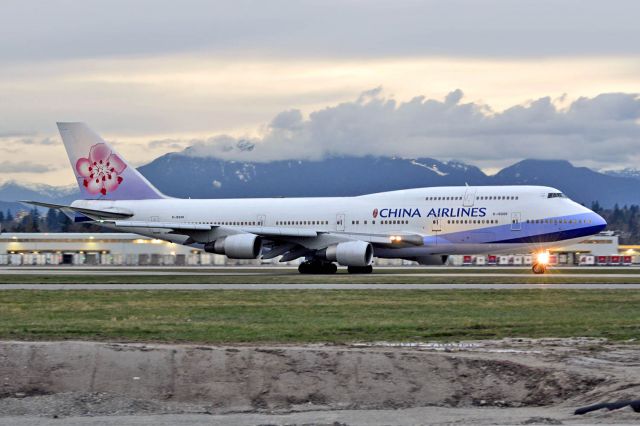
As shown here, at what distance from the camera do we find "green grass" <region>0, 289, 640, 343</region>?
87.6 ft

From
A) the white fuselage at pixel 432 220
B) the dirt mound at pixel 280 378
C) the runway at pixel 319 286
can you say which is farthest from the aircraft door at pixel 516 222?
the dirt mound at pixel 280 378

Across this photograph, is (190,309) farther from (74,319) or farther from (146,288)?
(146,288)

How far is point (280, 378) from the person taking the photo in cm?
1867

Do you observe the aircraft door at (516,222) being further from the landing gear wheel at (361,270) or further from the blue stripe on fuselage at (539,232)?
the landing gear wheel at (361,270)

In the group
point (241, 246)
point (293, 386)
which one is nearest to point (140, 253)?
point (241, 246)

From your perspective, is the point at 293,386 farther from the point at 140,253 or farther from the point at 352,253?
the point at 140,253

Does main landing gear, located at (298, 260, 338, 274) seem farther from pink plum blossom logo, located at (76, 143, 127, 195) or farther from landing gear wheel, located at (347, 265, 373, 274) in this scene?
pink plum blossom logo, located at (76, 143, 127, 195)

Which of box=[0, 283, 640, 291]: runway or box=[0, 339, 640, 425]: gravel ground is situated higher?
box=[0, 283, 640, 291]: runway

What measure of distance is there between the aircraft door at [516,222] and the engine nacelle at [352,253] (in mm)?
8471

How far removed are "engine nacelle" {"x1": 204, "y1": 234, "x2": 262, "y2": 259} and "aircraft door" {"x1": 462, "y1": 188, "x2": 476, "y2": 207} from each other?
498 inches

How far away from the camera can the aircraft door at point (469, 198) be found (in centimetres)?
6391

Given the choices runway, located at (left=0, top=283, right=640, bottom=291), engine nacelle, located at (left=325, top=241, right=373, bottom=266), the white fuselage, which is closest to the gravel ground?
runway, located at (left=0, top=283, right=640, bottom=291)

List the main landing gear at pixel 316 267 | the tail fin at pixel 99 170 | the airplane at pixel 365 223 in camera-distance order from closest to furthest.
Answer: the airplane at pixel 365 223 → the main landing gear at pixel 316 267 → the tail fin at pixel 99 170

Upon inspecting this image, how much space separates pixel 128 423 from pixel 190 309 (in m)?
19.5
